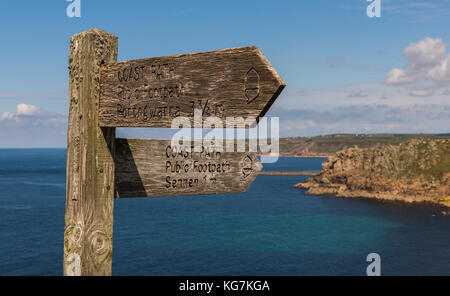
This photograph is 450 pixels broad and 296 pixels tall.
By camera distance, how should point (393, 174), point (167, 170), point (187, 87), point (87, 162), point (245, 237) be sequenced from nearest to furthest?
point (187, 87), point (87, 162), point (167, 170), point (245, 237), point (393, 174)

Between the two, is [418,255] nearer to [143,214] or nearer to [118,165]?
[143,214]

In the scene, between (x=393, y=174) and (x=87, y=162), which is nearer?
(x=87, y=162)

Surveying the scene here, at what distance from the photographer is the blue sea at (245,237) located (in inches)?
2395

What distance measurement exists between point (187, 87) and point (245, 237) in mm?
77247

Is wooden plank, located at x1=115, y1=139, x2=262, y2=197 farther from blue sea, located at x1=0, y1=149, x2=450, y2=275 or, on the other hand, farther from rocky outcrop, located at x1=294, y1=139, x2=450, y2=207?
rocky outcrop, located at x1=294, y1=139, x2=450, y2=207

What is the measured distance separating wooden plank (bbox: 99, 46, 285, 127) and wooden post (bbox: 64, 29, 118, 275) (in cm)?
12

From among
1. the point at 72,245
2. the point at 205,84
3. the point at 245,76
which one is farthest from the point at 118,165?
the point at 245,76

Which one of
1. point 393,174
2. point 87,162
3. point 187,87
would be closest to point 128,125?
point 87,162

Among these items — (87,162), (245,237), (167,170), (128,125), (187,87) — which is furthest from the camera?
(245,237)

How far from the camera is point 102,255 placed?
3.72m

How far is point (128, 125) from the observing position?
11.3 ft

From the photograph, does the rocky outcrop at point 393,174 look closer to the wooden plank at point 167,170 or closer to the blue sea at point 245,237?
the blue sea at point 245,237

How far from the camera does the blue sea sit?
6084 cm

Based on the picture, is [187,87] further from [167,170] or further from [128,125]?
[167,170]
